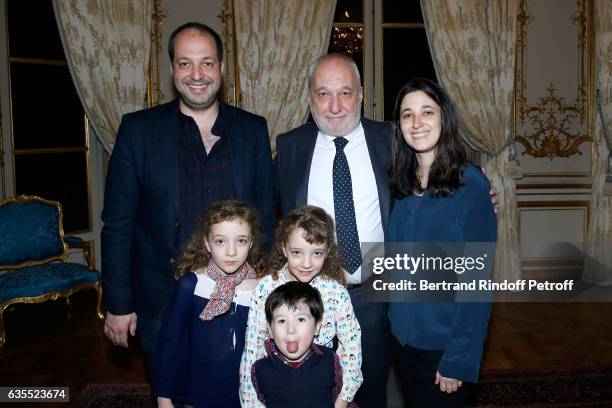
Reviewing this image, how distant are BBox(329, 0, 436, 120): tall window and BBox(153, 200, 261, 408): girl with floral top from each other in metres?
3.53

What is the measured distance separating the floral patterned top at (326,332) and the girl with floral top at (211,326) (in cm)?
8

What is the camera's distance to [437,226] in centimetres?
170

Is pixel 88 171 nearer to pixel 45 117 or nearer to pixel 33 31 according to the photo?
pixel 45 117

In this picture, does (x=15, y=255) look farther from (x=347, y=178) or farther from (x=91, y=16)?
(x=347, y=178)

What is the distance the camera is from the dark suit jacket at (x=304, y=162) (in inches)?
85.5

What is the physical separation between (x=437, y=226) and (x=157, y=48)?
3.73 meters

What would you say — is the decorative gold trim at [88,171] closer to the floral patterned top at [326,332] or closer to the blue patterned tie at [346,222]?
the blue patterned tie at [346,222]

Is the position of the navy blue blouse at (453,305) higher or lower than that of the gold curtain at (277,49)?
lower

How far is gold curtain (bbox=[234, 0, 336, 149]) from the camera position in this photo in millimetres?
4684

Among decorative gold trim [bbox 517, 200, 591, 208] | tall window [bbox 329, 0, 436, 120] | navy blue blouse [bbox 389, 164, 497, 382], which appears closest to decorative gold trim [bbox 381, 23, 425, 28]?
tall window [bbox 329, 0, 436, 120]

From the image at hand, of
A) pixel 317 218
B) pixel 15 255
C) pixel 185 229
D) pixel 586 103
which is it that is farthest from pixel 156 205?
pixel 586 103

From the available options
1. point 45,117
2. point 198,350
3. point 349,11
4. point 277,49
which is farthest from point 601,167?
point 45,117

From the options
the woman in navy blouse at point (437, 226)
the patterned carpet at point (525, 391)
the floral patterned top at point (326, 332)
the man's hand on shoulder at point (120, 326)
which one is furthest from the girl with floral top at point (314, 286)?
the patterned carpet at point (525, 391)

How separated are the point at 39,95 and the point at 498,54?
12.4 feet
